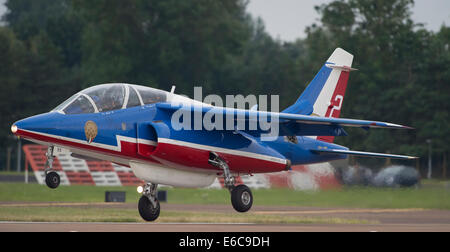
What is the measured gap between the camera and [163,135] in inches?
696

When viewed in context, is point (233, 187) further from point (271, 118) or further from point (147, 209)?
point (147, 209)

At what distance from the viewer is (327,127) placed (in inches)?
753

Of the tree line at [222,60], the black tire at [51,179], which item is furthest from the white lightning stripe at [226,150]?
the tree line at [222,60]

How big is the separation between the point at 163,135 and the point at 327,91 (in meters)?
6.71

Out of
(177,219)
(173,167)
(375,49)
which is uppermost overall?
(375,49)

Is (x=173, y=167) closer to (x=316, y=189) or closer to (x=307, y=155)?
(x=307, y=155)

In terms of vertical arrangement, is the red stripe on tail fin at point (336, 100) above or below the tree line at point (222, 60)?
below

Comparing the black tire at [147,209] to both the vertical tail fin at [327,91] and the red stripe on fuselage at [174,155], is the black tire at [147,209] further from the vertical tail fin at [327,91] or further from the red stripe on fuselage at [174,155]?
the vertical tail fin at [327,91]

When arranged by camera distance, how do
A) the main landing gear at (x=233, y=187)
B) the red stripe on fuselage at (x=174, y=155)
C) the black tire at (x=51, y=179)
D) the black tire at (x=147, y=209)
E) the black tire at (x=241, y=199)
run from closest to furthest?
1. the black tire at (x=51, y=179)
2. the red stripe on fuselage at (x=174, y=155)
3. the main landing gear at (x=233, y=187)
4. the black tire at (x=241, y=199)
5. the black tire at (x=147, y=209)

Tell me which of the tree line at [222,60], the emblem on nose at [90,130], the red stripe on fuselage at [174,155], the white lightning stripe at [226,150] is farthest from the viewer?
the tree line at [222,60]

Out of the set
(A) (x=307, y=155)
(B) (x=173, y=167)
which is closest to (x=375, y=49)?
(A) (x=307, y=155)

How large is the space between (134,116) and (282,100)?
4459 centimetres

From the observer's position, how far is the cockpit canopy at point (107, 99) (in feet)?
56.6

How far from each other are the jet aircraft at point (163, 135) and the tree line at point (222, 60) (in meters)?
30.2
